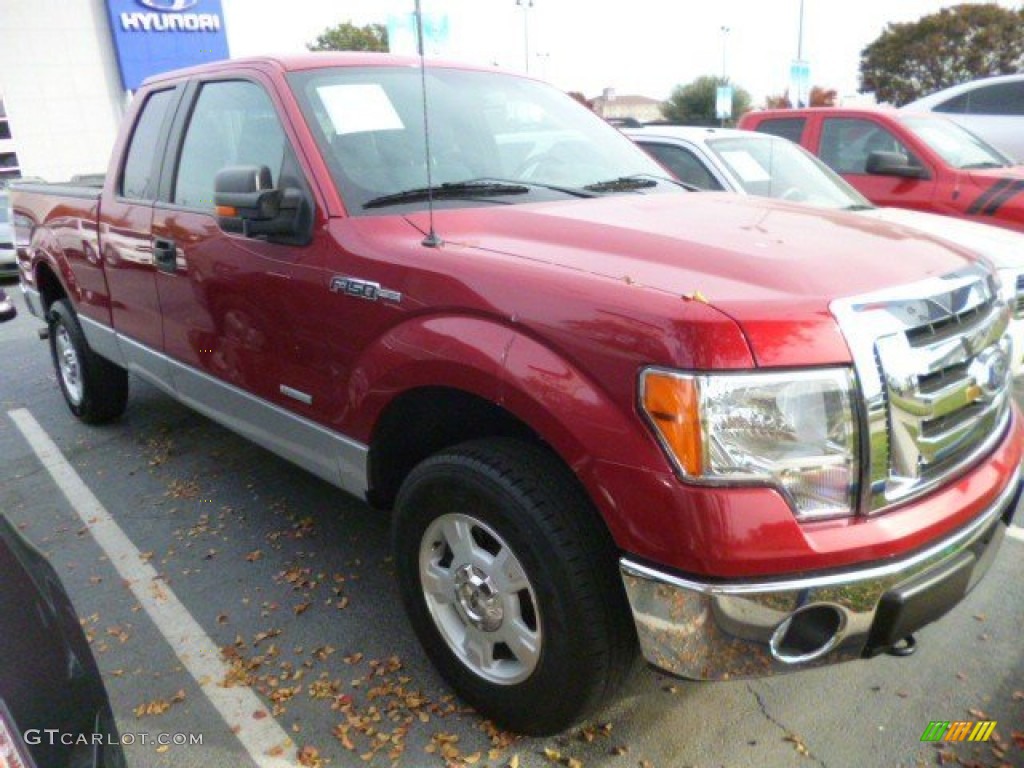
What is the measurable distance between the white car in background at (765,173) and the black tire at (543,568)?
3406 mm

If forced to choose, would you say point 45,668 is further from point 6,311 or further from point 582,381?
point 6,311

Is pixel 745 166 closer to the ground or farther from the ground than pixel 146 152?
closer to the ground

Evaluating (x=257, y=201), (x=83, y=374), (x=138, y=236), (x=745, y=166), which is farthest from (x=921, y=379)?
(x=83, y=374)

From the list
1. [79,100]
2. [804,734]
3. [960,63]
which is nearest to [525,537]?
[804,734]

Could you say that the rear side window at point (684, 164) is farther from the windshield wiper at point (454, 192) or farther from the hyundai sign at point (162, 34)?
the hyundai sign at point (162, 34)

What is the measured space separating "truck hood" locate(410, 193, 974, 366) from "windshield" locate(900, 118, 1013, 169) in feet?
15.3

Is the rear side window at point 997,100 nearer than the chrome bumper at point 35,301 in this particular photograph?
No

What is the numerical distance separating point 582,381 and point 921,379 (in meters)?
0.78

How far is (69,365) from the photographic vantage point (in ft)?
Answer: 17.3

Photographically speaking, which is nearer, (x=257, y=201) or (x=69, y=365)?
(x=257, y=201)

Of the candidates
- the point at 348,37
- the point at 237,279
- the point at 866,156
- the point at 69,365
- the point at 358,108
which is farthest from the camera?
the point at 348,37

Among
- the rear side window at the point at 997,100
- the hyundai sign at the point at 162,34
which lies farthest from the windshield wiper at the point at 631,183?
the hyundai sign at the point at 162,34

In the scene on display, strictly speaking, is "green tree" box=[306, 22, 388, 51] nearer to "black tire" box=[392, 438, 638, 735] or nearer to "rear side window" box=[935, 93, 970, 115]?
"rear side window" box=[935, 93, 970, 115]

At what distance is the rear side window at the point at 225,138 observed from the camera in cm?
305
